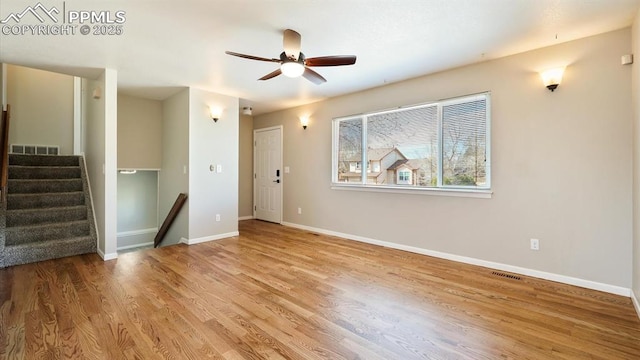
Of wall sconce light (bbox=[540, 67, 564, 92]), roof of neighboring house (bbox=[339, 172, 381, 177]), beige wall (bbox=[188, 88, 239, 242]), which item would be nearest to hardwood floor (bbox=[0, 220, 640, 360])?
beige wall (bbox=[188, 88, 239, 242])

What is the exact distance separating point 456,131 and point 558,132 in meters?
1.04

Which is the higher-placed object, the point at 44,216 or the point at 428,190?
the point at 428,190

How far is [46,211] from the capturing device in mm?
4117

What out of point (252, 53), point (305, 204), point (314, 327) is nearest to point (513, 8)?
point (252, 53)

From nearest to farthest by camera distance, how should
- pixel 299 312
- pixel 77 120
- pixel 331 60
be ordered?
1. pixel 299 312
2. pixel 331 60
3. pixel 77 120

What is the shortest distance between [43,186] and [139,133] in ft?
5.25

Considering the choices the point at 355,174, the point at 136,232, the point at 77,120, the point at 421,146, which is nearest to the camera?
the point at 421,146

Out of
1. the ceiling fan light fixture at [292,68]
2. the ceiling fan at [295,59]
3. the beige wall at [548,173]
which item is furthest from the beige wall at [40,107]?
the beige wall at [548,173]

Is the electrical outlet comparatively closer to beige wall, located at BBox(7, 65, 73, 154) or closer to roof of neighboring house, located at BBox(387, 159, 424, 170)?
roof of neighboring house, located at BBox(387, 159, 424, 170)

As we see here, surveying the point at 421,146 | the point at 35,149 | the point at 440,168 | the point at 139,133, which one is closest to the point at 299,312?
the point at 440,168

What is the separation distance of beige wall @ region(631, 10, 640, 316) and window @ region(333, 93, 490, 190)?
1192 mm

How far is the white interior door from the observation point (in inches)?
245

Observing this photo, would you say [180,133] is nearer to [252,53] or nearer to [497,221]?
[252,53]

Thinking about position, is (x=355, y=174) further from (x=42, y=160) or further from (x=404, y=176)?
(x=42, y=160)
